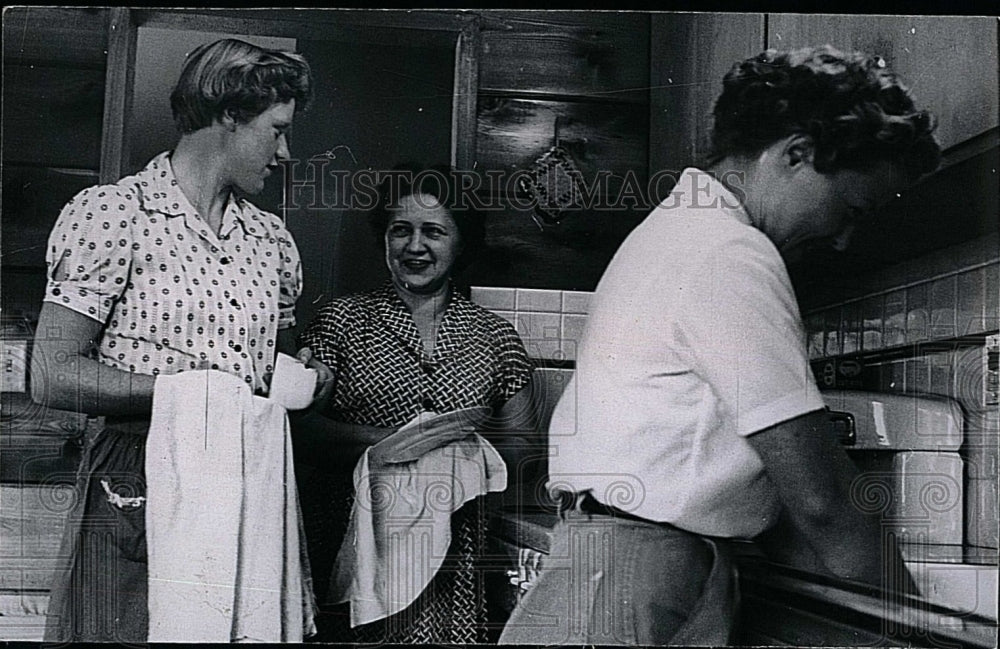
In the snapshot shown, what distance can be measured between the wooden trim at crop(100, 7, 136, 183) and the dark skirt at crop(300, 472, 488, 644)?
0.69 meters

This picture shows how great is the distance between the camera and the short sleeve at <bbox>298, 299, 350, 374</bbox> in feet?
6.66

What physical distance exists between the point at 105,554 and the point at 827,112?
1.59m

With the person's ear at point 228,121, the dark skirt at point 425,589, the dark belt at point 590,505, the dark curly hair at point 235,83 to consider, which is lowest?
the dark skirt at point 425,589

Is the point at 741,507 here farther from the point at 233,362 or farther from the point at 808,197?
the point at 233,362

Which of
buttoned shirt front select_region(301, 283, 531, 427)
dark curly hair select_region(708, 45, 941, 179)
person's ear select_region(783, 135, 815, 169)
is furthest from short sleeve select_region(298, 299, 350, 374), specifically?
person's ear select_region(783, 135, 815, 169)

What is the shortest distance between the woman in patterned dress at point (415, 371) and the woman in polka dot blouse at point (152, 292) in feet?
0.48

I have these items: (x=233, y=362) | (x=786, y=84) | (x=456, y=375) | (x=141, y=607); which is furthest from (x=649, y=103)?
(x=141, y=607)

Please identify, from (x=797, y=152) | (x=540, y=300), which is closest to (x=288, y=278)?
(x=540, y=300)

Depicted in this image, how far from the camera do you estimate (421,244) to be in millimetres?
2045

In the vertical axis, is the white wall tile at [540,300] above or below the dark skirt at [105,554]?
above

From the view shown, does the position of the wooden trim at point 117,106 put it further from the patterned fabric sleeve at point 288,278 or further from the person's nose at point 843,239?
the person's nose at point 843,239

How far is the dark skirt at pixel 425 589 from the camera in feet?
6.64

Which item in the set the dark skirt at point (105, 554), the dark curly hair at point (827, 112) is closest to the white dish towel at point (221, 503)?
the dark skirt at point (105, 554)

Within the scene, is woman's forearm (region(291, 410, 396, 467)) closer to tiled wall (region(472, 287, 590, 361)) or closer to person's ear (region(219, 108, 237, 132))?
tiled wall (region(472, 287, 590, 361))
